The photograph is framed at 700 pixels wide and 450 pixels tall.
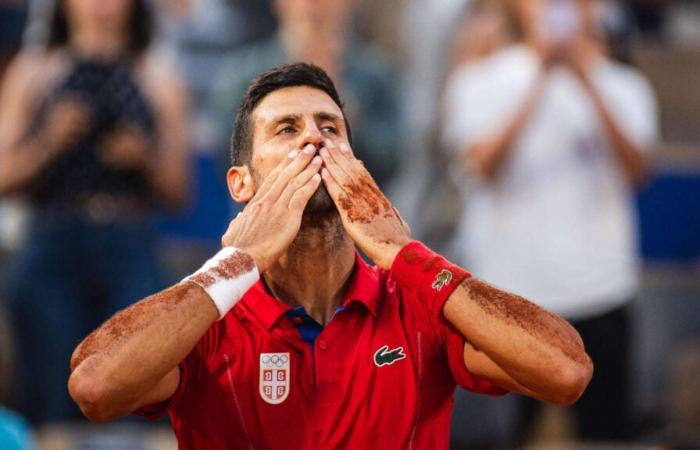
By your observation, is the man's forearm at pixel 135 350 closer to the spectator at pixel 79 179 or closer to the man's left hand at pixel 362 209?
the man's left hand at pixel 362 209

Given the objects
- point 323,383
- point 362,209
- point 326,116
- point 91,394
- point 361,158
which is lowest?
point 361,158

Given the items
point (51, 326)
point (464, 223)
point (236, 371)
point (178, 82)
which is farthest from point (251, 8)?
point (236, 371)

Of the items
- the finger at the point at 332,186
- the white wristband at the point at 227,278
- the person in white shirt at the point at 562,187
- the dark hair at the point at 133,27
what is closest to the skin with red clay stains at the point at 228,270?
the white wristband at the point at 227,278

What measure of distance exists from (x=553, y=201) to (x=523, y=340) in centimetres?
290

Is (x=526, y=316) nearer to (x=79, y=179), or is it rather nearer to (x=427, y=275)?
(x=427, y=275)

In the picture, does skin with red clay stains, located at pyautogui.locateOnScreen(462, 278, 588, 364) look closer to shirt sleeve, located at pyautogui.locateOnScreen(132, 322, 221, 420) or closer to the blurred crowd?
shirt sleeve, located at pyautogui.locateOnScreen(132, 322, 221, 420)

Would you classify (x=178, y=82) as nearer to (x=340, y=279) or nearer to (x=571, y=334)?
(x=340, y=279)

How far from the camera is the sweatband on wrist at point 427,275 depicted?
344 cm

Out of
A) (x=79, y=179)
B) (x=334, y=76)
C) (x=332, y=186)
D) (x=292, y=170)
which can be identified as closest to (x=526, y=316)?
(x=332, y=186)

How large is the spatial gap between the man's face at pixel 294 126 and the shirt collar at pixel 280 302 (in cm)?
22

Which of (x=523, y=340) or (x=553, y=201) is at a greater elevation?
(x=523, y=340)

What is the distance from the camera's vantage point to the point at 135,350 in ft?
10.8

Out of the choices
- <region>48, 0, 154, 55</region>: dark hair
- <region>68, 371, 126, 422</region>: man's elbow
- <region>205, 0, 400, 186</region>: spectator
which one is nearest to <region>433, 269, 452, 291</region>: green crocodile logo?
<region>68, 371, 126, 422</region>: man's elbow

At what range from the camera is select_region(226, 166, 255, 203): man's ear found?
152 inches
